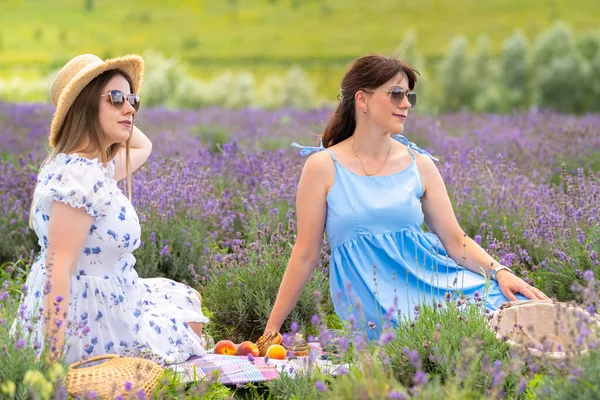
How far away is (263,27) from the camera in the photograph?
46.6m

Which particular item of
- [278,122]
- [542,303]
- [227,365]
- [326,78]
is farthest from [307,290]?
[326,78]

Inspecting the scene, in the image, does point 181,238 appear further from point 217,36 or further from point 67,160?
point 217,36

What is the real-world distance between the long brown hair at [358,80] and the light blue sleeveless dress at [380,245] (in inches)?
9.3

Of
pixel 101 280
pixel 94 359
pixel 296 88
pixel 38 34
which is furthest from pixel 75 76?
pixel 38 34

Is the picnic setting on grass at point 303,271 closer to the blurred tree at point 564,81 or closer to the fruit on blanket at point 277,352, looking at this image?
the fruit on blanket at point 277,352

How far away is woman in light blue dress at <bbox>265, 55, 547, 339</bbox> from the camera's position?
11.1ft

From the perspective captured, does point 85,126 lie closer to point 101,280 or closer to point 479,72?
point 101,280

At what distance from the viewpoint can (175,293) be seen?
3.41m

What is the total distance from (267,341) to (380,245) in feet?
2.09

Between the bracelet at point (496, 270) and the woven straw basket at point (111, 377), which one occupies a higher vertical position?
the bracelet at point (496, 270)

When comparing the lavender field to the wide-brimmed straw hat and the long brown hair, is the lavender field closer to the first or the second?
the long brown hair

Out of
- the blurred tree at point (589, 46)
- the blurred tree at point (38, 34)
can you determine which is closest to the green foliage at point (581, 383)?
the blurred tree at point (589, 46)

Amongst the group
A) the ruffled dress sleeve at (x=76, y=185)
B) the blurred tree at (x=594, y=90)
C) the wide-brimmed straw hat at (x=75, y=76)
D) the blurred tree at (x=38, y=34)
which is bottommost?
the ruffled dress sleeve at (x=76, y=185)

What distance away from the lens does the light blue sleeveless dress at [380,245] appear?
11.1 ft
